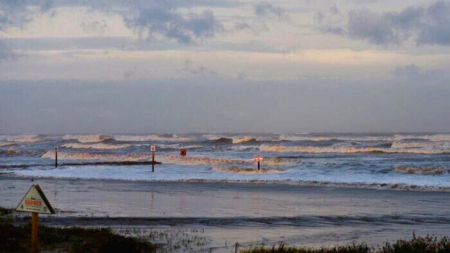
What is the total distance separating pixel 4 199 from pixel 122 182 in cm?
1082

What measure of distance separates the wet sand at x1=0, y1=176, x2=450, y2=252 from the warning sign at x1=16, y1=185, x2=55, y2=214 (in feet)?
14.3

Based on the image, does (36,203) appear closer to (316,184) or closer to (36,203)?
(36,203)

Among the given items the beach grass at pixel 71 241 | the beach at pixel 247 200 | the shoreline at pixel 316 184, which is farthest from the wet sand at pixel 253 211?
the beach grass at pixel 71 241

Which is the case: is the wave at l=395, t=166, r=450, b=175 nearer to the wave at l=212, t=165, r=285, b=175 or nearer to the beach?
the beach

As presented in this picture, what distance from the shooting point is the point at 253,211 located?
2141cm

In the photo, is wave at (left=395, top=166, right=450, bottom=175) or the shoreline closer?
the shoreline

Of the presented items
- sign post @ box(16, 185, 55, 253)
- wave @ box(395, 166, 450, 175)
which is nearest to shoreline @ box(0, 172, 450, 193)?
wave @ box(395, 166, 450, 175)

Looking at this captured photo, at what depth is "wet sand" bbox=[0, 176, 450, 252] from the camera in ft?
53.9

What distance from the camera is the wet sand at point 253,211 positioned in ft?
53.9

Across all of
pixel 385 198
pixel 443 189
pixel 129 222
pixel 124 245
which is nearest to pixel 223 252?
pixel 124 245

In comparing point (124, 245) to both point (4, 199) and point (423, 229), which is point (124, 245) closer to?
point (423, 229)

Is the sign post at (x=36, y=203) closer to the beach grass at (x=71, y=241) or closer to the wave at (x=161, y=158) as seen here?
the beach grass at (x=71, y=241)

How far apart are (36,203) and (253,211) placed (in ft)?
38.5

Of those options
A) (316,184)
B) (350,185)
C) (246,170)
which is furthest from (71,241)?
(246,170)
